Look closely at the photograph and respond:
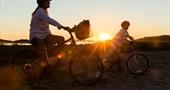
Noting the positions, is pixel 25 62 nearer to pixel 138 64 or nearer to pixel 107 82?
pixel 107 82

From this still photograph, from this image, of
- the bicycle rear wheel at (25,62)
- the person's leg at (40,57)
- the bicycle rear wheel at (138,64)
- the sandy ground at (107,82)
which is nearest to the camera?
the person's leg at (40,57)

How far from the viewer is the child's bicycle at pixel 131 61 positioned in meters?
15.9

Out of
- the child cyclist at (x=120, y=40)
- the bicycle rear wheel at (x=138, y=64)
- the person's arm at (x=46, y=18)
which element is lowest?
the bicycle rear wheel at (x=138, y=64)

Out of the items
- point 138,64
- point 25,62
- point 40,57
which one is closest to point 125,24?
point 138,64

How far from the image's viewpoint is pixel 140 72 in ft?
52.1

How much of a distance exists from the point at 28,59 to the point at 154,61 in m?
8.38

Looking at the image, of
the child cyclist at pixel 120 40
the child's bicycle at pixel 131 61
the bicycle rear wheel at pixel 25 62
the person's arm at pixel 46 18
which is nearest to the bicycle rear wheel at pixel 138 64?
the child's bicycle at pixel 131 61

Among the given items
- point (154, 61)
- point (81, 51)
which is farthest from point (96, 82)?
point (154, 61)

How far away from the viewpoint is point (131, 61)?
16.0m

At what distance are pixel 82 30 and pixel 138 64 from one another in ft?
12.9

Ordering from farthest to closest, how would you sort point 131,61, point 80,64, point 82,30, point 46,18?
1. point 131,61
2. point 80,64
3. point 82,30
4. point 46,18

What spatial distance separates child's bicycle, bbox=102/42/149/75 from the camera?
52.0ft

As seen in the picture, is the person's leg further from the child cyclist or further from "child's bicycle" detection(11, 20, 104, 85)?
the child cyclist

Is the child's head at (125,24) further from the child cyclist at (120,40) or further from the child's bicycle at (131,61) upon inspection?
the child's bicycle at (131,61)
